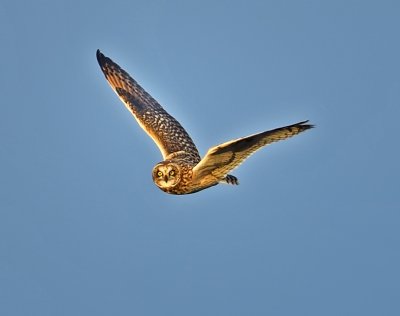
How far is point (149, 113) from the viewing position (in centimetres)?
2703

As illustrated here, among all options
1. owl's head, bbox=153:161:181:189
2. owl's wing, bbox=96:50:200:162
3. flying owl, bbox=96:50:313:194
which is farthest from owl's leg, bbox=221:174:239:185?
owl's head, bbox=153:161:181:189

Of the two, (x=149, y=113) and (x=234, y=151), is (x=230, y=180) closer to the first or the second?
(x=234, y=151)

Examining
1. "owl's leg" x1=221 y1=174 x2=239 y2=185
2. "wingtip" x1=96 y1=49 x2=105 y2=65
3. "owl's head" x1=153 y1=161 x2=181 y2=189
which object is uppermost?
"wingtip" x1=96 y1=49 x2=105 y2=65

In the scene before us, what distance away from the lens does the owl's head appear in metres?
22.5

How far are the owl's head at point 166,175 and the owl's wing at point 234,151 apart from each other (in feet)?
1.57

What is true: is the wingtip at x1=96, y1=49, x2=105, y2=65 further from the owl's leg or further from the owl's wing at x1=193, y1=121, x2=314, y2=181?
the owl's wing at x1=193, y1=121, x2=314, y2=181

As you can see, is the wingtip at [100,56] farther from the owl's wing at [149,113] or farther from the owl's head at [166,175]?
the owl's head at [166,175]

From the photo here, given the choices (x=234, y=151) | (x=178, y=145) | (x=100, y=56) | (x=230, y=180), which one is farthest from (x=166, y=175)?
(x=100, y=56)

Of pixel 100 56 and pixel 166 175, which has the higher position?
pixel 100 56

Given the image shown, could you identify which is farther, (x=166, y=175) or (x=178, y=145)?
(x=178, y=145)

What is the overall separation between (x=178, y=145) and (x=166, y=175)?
303 cm

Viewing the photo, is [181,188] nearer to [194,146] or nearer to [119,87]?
[194,146]

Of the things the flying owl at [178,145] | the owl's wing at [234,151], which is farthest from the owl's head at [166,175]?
the owl's wing at [234,151]

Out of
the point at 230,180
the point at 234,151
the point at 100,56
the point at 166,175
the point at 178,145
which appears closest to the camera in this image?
the point at 234,151
